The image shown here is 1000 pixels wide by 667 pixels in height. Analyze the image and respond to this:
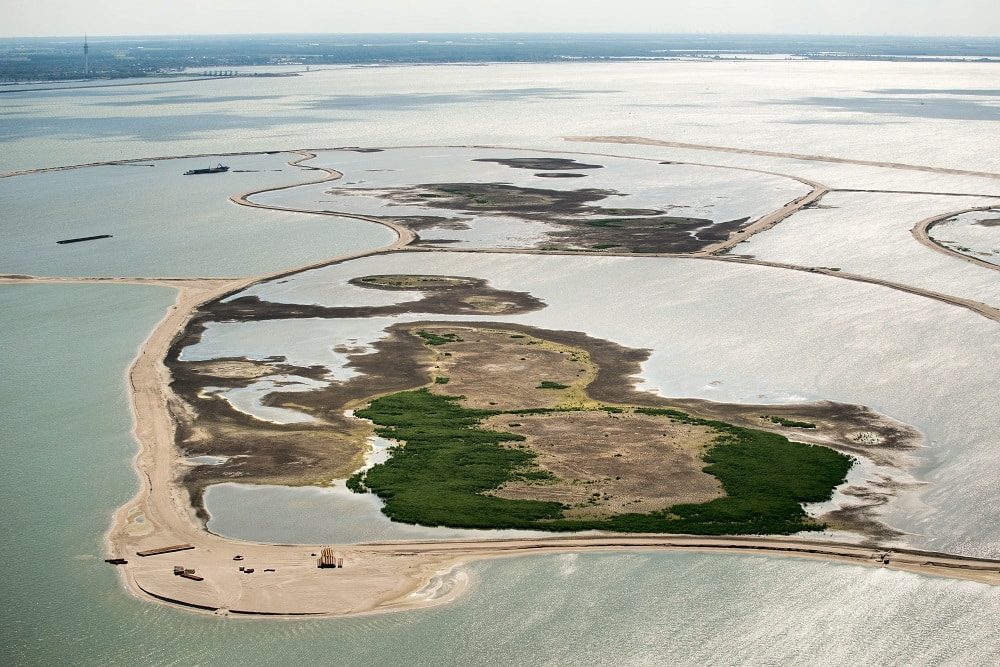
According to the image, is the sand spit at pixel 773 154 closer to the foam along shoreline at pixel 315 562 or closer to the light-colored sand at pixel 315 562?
the foam along shoreline at pixel 315 562

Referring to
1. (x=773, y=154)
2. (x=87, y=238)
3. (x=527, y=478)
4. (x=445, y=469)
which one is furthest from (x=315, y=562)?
(x=773, y=154)

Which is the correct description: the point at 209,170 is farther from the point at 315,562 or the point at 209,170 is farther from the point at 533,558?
the point at 533,558

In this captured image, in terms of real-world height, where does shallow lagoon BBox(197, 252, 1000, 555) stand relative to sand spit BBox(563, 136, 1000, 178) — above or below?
below

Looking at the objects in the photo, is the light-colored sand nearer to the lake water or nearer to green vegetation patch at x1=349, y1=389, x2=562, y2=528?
the lake water

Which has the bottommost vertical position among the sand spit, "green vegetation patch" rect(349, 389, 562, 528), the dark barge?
"green vegetation patch" rect(349, 389, 562, 528)

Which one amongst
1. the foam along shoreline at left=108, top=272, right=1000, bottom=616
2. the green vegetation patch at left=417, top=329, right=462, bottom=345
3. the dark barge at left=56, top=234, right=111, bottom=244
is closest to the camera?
the foam along shoreline at left=108, top=272, right=1000, bottom=616

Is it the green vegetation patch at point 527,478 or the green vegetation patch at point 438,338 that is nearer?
the green vegetation patch at point 527,478

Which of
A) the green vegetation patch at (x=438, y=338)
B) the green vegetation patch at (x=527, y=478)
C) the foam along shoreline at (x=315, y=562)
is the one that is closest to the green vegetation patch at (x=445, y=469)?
the green vegetation patch at (x=527, y=478)

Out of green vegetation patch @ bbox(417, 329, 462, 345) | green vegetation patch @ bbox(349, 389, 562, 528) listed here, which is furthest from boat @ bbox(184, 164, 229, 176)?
green vegetation patch @ bbox(349, 389, 562, 528)

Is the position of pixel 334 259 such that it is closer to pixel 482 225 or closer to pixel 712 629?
pixel 482 225
